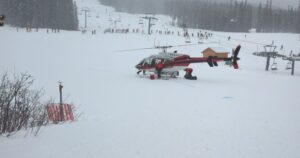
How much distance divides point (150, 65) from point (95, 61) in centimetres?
1043

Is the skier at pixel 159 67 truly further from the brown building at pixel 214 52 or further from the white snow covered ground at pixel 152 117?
the brown building at pixel 214 52

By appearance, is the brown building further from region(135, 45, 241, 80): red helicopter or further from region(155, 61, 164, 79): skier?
region(155, 61, 164, 79): skier

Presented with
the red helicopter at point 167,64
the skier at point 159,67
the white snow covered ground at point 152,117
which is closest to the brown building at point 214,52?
the white snow covered ground at point 152,117

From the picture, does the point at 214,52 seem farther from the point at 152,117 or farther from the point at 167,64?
the point at 152,117

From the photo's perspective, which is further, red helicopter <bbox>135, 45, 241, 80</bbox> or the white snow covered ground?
red helicopter <bbox>135, 45, 241, 80</bbox>

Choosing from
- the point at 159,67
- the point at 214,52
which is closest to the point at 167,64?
the point at 159,67

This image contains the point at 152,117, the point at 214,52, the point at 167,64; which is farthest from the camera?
the point at 214,52

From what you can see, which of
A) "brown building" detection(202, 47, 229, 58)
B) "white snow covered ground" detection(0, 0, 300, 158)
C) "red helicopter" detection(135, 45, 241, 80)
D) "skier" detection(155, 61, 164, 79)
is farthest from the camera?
"brown building" detection(202, 47, 229, 58)

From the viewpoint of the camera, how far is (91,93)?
17.4 metres

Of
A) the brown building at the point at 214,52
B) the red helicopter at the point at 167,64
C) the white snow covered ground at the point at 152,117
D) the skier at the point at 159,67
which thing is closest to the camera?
the white snow covered ground at the point at 152,117

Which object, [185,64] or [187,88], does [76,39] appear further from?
[187,88]

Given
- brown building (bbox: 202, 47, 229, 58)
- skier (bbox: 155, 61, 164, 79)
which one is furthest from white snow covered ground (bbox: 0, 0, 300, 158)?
brown building (bbox: 202, 47, 229, 58)

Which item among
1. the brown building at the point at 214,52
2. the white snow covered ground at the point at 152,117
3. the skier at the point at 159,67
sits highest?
the brown building at the point at 214,52

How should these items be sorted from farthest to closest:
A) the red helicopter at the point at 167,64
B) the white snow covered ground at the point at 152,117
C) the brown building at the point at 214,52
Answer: the brown building at the point at 214,52 < the red helicopter at the point at 167,64 < the white snow covered ground at the point at 152,117
